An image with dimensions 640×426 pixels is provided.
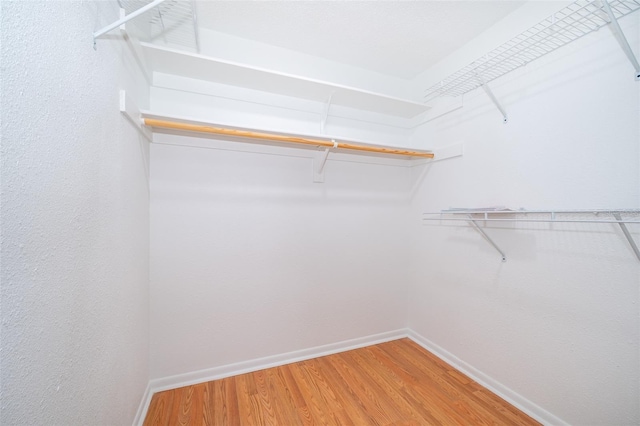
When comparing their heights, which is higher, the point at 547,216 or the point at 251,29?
the point at 251,29

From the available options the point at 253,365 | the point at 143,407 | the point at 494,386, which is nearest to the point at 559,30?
the point at 494,386

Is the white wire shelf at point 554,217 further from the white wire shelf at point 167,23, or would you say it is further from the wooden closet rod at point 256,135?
the white wire shelf at point 167,23

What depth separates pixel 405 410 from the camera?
1.45 metres

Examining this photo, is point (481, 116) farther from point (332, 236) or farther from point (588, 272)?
point (332, 236)

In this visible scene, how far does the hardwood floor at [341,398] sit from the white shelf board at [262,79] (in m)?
2.07

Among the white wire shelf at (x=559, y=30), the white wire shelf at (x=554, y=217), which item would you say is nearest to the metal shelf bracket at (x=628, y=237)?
the white wire shelf at (x=554, y=217)

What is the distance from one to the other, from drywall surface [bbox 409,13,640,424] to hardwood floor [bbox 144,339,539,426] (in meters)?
0.24

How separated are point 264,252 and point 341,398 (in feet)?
3.56

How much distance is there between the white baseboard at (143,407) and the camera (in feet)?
4.23

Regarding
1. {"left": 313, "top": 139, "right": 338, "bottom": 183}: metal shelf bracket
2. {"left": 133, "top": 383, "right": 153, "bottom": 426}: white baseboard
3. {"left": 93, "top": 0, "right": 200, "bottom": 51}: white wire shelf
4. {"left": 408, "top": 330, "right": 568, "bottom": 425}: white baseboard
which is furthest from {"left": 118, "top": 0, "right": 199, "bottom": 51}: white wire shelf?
{"left": 408, "top": 330, "right": 568, "bottom": 425}: white baseboard

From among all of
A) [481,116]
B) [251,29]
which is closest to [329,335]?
[481,116]

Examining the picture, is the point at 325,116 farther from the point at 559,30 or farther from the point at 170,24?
the point at 559,30

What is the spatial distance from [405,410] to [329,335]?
2.43ft

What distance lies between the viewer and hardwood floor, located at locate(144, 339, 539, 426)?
138cm
